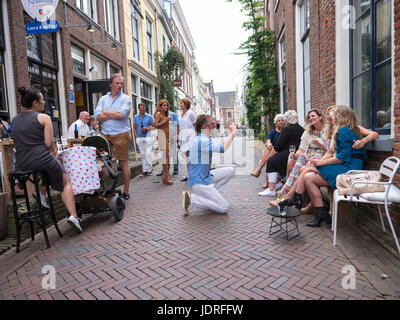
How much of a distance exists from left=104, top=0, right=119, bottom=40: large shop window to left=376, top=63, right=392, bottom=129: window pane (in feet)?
34.4

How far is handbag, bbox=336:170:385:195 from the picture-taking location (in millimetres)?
2904

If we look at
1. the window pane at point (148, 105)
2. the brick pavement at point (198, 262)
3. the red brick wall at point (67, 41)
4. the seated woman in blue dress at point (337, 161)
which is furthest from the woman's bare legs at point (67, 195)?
the window pane at point (148, 105)

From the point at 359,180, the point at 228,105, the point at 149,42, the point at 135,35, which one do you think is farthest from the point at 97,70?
the point at 228,105

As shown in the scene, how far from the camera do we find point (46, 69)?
7359mm

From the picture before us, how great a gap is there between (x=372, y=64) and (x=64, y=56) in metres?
7.36

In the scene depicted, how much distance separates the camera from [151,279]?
97.0 inches

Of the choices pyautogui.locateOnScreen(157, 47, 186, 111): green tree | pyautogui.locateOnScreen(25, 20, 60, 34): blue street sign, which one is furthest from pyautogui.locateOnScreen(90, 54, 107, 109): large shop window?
pyautogui.locateOnScreen(157, 47, 186, 111): green tree

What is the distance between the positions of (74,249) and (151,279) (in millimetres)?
1187

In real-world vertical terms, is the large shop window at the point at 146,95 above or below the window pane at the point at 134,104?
above

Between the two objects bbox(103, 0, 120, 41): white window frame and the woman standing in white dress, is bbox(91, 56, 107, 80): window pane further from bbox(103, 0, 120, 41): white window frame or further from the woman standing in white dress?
the woman standing in white dress

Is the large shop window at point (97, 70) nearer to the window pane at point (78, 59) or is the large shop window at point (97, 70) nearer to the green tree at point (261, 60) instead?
the window pane at point (78, 59)

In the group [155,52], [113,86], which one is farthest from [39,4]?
[155,52]

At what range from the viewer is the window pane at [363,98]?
13.8 ft

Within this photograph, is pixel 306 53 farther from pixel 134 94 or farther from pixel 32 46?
pixel 134 94
